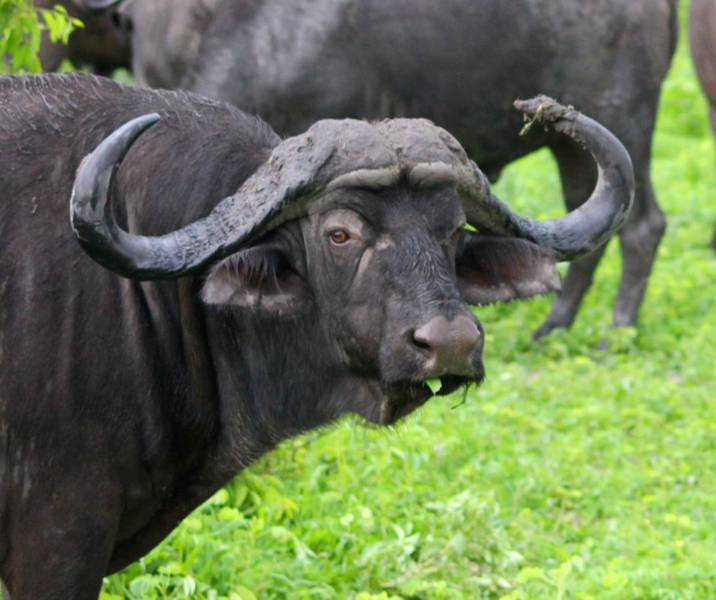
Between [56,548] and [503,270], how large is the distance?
4.90 ft

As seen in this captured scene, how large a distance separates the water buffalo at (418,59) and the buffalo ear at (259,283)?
4.24 metres

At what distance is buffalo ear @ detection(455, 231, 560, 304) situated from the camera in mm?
4543

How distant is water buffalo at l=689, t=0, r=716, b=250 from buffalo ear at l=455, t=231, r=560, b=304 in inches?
255

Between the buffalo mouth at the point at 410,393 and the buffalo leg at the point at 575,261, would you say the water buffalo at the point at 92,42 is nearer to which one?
the buffalo leg at the point at 575,261

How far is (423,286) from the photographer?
408 centimetres

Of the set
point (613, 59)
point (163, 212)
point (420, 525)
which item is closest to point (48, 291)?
point (163, 212)

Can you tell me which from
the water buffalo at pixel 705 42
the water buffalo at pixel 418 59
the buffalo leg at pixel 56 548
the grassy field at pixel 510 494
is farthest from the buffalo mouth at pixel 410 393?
the water buffalo at pixel 705 42

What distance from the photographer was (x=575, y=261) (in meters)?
9.42

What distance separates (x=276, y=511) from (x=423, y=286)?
7.30 feet

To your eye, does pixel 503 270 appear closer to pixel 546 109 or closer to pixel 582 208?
pixel 582 208

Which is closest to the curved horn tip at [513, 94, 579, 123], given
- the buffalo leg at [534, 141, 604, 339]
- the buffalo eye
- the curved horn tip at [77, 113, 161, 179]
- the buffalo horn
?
the buffalo horn

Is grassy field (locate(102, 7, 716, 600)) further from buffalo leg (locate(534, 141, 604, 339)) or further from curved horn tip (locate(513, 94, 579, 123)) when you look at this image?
curved horn tip (locate(513, 94, 579, 123))

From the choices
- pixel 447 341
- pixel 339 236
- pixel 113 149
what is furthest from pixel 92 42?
pixel 447 341

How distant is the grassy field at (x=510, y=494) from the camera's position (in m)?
5.69
